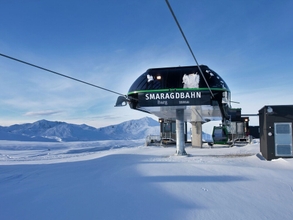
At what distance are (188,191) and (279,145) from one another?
8.71 metres

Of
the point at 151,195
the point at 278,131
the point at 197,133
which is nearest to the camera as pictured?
the point at 151,195

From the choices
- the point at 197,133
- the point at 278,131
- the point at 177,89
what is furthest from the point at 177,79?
the point at 197,133

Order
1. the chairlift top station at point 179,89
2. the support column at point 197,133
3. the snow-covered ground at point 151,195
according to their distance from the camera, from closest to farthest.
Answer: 1. the snow-covered ground at point 151,195
2. the chairlift top station at point 179,89
3. the support column at point 197,133

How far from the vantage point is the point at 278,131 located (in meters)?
12.3

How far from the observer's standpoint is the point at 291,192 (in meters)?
5.90

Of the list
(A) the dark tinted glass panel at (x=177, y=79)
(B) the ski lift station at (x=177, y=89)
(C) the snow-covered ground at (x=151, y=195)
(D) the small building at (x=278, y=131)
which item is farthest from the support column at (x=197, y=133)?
(C) the snow-covered ground at (x=151, y=195)

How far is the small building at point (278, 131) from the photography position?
12141mm

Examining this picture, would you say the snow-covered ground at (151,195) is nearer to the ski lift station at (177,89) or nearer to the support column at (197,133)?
the ski lift station at (177,89)

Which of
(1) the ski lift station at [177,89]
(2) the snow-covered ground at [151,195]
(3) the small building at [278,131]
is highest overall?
(1) the ski lift station at [177,89]

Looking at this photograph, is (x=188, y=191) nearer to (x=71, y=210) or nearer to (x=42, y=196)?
(x=71, y=210)

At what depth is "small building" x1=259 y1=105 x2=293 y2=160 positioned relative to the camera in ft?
39.8

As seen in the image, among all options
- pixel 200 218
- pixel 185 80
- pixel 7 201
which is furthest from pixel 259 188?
pixel 185 80

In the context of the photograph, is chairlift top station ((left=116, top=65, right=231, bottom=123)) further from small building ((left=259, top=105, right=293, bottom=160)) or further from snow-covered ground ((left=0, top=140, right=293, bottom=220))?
snow-covered ground ((left=0, top=140, right=293, bottom=220))

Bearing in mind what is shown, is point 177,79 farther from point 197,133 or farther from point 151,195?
point 197,133
